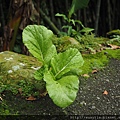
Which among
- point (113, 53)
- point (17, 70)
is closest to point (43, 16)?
point (113, 53)

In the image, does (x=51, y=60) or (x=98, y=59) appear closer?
(x=51, y=60)

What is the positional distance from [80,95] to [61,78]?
26cm

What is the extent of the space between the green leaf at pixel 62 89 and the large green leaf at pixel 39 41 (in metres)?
0.15

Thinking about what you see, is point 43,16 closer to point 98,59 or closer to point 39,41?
point 98,59

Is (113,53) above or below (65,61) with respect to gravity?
below

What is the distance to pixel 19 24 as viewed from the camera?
3.19 meters

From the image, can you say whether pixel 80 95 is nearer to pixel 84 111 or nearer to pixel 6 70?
pixel 84 111

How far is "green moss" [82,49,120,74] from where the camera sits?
2.35 metres

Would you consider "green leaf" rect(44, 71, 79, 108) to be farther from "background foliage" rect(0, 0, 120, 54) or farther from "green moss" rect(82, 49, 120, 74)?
Answer: "background foliage" rect(0, 0, 120, 54)

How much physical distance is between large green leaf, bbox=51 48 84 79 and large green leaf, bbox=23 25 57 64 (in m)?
0.07

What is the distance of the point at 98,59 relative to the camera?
8.29ft

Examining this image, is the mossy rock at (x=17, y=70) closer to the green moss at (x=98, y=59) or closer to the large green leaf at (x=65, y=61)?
the large green leaf at (x=65, y=61)

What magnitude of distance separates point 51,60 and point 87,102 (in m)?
0.39

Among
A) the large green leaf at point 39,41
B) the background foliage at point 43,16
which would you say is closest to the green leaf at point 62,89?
the large green leaf at point 39,41
